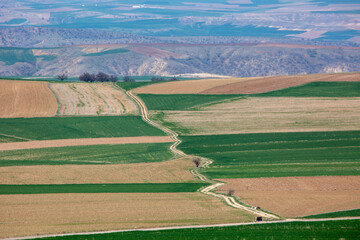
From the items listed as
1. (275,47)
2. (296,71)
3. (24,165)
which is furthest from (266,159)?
(275,47)

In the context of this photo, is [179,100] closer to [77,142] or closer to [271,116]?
[271,116]

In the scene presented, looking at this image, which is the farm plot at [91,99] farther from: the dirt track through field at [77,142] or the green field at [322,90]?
the green field at [322,90]

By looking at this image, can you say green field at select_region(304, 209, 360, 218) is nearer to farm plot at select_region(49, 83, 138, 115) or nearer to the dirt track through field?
the dirt track through field

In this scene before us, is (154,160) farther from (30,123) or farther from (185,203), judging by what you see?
(30,123)

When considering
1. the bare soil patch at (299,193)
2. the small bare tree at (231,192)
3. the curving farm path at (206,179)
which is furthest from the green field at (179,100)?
the small bare tree at (231,192)

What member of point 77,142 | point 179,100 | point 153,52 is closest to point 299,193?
point 77,142
